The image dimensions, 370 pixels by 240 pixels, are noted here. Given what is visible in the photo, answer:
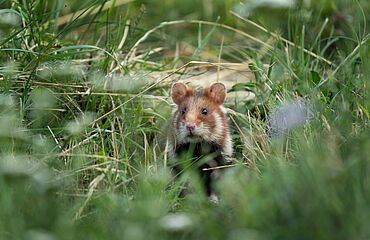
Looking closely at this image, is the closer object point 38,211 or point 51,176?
point 38,211

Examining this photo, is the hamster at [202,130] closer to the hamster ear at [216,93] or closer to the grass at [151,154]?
the hamster ear at [216,93]

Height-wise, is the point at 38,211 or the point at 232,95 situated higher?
the point at 38,211

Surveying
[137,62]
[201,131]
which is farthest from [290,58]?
[137,62]

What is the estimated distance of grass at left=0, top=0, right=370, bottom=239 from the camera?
2193 mm

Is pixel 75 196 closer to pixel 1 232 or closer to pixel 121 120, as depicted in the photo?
pixel 1 232

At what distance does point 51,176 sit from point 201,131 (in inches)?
68.2

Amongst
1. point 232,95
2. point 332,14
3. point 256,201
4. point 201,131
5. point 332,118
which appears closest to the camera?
point 256,201

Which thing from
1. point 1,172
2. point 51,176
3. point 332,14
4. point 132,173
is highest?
point 332,14

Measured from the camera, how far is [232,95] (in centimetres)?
585

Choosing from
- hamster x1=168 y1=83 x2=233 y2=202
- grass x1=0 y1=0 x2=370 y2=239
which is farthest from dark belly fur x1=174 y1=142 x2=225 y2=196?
grass x1=0 y1=0 x2=370 y2=239

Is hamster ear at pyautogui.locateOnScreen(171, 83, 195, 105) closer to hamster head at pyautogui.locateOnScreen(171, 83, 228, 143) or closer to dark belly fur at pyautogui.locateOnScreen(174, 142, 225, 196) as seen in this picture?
hamster head at pyautogui.locateOnScreen(171, 83, 228, 143)

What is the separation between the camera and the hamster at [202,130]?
4262mm

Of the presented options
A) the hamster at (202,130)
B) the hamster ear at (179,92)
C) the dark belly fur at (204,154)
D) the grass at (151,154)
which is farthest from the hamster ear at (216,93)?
the dark belly fur at (204,154)

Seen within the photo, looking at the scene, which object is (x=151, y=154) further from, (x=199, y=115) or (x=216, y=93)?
(x=216, y=93)
